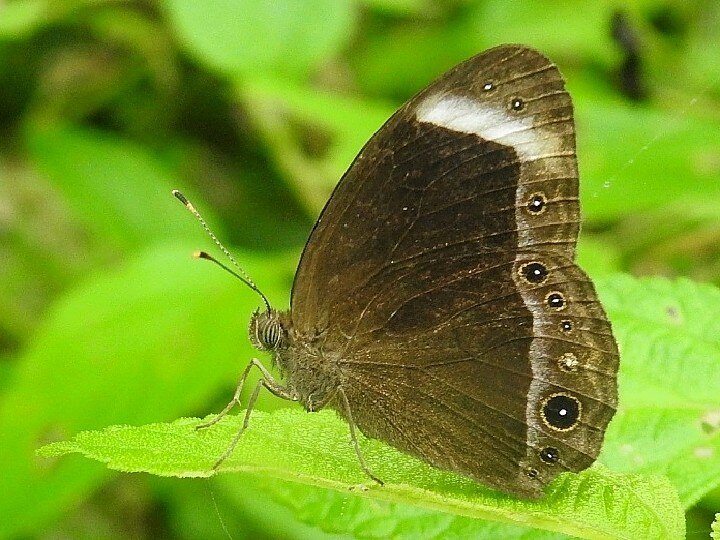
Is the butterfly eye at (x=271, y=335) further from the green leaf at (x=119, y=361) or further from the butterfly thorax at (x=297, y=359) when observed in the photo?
the green leaf at (x=119, y=361)

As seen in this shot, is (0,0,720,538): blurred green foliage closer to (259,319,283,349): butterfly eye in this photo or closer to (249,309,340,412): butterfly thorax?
(249,309,340,412): butterfly thorax

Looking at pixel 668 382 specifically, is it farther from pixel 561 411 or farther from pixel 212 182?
pixel 212 182

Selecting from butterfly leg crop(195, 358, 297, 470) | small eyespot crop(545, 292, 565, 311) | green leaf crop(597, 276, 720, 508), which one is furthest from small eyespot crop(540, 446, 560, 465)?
butterfly leg crop(195, 358, 297, 470)

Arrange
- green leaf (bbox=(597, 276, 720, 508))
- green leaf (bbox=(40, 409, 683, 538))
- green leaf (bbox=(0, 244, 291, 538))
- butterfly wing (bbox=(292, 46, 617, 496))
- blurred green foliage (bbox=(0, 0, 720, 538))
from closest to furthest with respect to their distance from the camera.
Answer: green leaf (bbox=(40, 409, 683, 538)) → green leaf (bbox=(597, 276, 720, 508)) → butterfly wing (bbox=(292, 46, 617, 496)) → green leaf (bbox=(0, 244, 291, 538)) → blurred green foliage (bbox=(0, 0, 720, 538))

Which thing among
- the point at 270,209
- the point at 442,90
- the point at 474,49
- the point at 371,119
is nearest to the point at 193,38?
the point at 371,119

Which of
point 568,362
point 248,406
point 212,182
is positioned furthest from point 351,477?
point 212,182

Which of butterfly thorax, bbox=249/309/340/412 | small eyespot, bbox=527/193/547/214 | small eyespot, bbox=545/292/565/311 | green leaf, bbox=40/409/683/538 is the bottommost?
green leaf, bbox=40/409/683/538
